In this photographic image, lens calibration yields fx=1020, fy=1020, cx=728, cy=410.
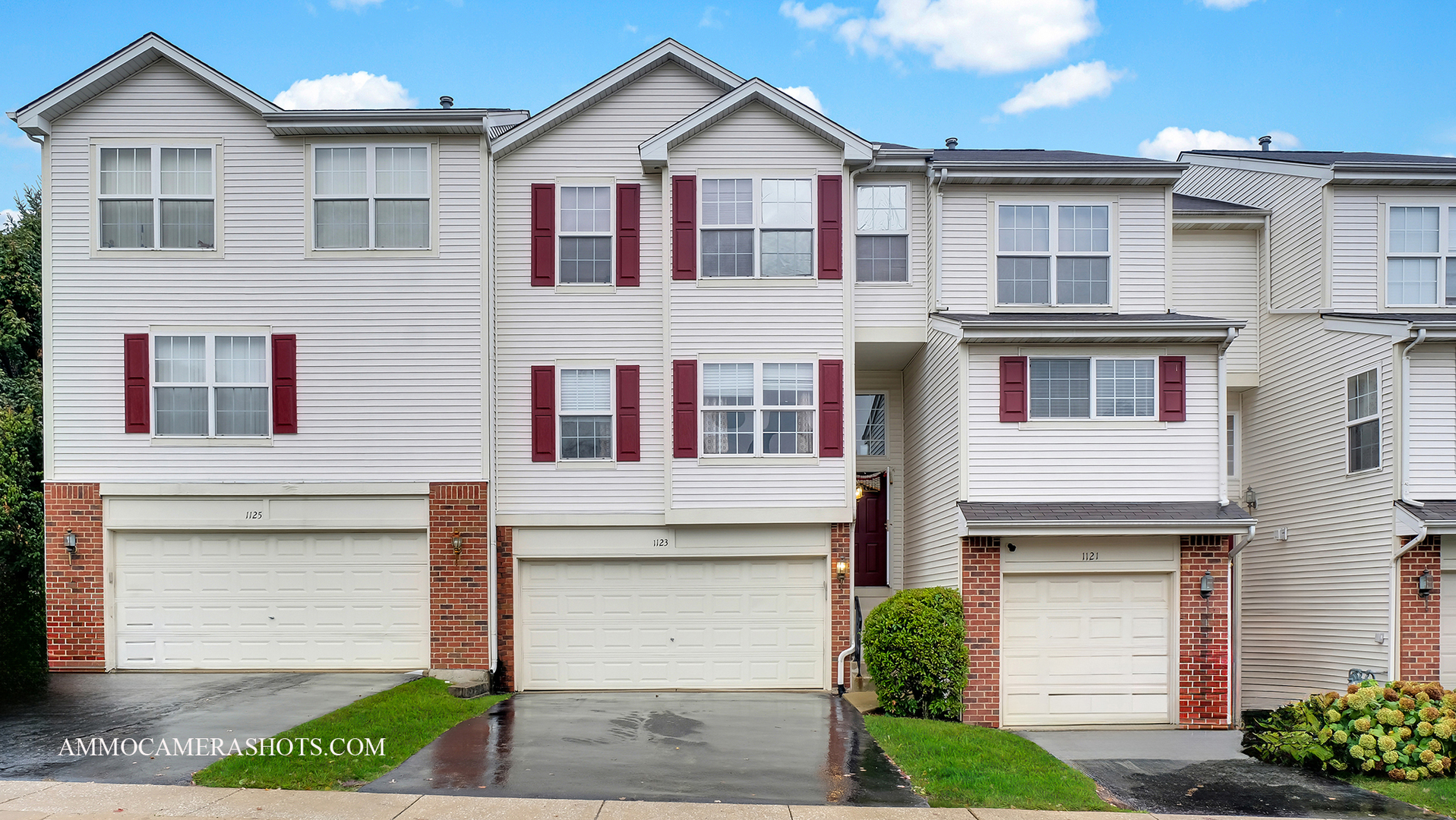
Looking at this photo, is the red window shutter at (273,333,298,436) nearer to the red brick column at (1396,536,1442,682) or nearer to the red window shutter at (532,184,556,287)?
the red window shutter at (532,184,556,287)

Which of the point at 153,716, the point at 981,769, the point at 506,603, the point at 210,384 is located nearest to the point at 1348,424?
the point at 981,769

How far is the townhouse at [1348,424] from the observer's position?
13.6 metres

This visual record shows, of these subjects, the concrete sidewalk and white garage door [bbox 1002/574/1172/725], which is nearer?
the concrete sidewalk

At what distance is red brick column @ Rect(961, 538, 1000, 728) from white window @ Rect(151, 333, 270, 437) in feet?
33.5

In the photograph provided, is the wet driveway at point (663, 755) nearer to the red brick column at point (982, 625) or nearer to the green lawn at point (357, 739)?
the green lawn at point (357, 739)

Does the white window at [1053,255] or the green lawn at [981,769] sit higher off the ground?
the white window at [1053,255]

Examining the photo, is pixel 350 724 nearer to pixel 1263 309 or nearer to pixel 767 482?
pixel 767 482

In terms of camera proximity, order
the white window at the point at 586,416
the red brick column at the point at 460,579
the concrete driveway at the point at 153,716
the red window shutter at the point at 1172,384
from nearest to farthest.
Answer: the concrete driveway at the point at 153,716
the red window shutter at the point at 1172,384
the red brick column at the point at 460,579
the white window at the point at 586,416

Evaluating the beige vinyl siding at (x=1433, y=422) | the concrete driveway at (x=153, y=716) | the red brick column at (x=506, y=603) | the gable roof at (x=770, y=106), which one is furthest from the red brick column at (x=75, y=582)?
the beige vinyl siding at (x=1433, y=422)

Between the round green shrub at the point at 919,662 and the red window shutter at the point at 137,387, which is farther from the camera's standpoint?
the red window shutter at the point at 137,387

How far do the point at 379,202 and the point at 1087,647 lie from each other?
39.3 feet

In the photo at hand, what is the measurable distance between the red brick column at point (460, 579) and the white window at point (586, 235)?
3575 mm

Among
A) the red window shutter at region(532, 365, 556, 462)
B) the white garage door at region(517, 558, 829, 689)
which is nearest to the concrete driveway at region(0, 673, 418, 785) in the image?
the white garage door at region(517, 558, 829, 689)

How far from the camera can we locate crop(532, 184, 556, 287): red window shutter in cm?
1546
